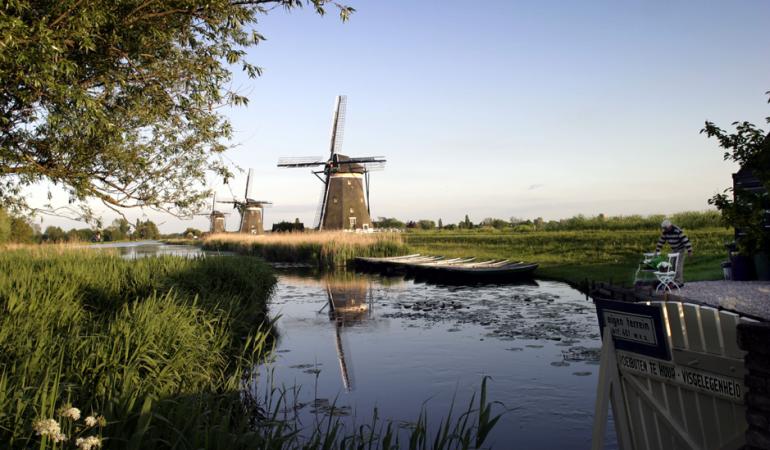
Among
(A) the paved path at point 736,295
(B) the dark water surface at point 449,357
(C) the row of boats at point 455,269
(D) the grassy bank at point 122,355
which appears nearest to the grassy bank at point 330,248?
(C) the row of boats at point 455,269

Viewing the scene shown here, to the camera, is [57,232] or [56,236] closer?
[56,236]

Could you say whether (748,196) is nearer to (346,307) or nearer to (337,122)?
(346,307)

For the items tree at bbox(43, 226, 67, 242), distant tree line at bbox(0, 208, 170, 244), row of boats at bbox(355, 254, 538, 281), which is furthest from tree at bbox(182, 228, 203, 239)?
row of boats at bbox(355, 254, 538, 281)

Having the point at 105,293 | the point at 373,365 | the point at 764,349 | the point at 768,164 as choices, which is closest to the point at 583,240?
the point at 768,164

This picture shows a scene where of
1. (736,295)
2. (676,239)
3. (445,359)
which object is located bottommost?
(445,359)

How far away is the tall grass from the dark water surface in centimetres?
57

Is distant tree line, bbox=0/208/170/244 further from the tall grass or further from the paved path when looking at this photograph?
the paved path

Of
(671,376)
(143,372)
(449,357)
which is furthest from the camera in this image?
(449,357)

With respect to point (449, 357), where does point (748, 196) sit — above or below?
above

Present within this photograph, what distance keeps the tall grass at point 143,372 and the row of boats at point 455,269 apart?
1102 cm

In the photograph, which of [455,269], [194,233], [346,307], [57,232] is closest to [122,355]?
[346,307]

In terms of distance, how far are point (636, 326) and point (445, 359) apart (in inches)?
208

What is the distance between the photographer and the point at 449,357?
30.4 feet

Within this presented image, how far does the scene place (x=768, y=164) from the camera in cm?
880
